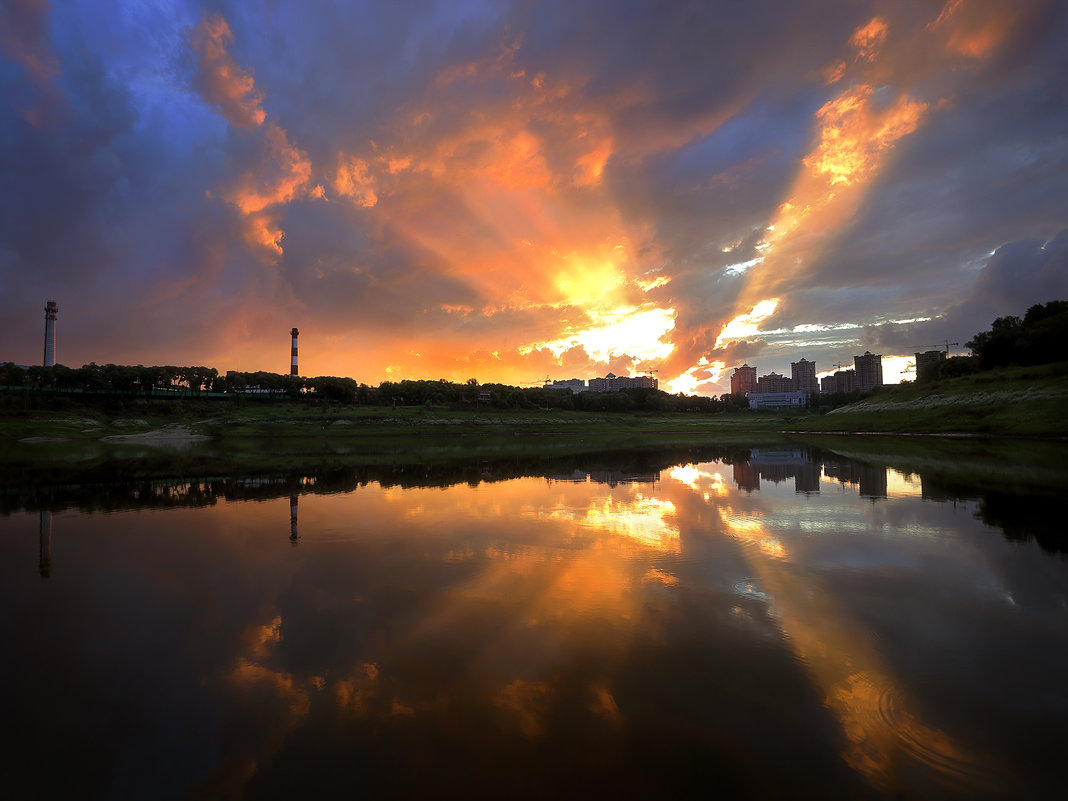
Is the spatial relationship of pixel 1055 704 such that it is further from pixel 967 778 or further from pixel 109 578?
pixel 109 578

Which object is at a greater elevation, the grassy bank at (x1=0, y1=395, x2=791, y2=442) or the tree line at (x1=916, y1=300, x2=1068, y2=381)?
the tree line at (x1=916, y1=300, x2=1068, y2=381)

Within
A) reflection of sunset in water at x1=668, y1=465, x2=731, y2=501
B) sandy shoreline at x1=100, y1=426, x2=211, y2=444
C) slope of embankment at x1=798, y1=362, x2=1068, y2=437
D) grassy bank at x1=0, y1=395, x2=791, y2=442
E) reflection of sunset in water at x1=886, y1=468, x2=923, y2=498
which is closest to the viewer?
reflection of sunset in water at x1=886, y1=468, x2=923, y2=498

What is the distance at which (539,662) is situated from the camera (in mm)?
6348

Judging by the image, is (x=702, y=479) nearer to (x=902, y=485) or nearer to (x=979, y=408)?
(x=902, y=485)

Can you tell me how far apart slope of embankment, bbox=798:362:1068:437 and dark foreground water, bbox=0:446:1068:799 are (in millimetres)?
47149

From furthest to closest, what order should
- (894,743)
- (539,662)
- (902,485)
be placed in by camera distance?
(902,485) < (539,662) < (894,743)

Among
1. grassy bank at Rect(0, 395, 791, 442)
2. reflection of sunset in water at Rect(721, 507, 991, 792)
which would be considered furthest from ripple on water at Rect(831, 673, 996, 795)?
grassy bank at Rect(0, 395, 791, 442)

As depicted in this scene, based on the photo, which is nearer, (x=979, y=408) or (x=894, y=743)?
(x=894, y=743)

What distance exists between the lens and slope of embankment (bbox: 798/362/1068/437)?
4729cm

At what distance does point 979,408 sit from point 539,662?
235 feet

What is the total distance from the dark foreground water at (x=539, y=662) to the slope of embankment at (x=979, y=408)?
47149mm

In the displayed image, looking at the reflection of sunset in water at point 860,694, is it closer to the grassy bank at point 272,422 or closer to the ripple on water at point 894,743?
the ripple on water at point 894,743

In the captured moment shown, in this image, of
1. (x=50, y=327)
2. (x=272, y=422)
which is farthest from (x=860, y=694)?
(x=50, y=327)

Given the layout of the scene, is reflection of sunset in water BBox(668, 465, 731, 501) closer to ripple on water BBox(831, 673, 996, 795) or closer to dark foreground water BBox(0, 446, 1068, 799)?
dark foreground water BBox(0, 446, 1068, 799)
